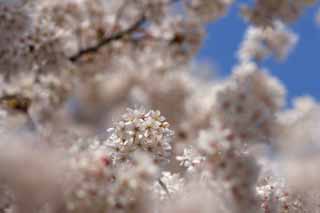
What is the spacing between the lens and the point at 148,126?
3143 mm

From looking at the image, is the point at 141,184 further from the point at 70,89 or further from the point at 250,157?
the point at 70,89

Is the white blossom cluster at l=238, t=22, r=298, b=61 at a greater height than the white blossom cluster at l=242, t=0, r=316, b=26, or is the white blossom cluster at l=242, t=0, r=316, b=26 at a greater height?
the white blossom cluster at l=238, t=22, r=298, b=61

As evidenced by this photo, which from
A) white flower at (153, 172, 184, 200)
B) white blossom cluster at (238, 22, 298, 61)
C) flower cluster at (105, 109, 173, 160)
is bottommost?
white flower at (153, 172, 184, 200)

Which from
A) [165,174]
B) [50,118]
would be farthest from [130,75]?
[165,174]

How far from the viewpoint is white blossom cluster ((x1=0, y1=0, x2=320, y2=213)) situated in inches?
85.4

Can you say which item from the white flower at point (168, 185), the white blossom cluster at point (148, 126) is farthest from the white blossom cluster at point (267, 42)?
the white flower at point (168, 185)

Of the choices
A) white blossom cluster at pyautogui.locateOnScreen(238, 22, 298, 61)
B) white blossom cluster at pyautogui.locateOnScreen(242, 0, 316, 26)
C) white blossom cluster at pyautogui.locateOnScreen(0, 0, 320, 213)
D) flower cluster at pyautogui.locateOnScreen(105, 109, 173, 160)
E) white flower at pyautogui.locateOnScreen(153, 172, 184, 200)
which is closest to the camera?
white blossom cluster at pyautogui.locateOnScreen(0, 0, 320, 213)

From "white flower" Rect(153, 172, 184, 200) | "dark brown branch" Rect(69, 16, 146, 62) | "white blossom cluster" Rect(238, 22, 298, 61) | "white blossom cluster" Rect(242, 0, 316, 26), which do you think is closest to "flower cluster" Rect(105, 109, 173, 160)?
"white flower" Rect(153, 172, 184, 200)

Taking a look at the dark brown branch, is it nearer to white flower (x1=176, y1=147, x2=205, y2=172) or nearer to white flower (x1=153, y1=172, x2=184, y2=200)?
white flower (x1=153, y1=172, x2=184, y2=200)

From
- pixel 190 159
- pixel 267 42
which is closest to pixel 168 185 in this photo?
pixel 190 159

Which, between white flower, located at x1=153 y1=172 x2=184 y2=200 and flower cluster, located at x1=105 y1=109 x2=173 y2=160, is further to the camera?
flower cluster, located at x1=105 y1=109 x2=173 y2=160

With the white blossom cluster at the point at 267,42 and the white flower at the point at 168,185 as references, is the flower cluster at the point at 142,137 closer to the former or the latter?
the white flower at the point at 168,185

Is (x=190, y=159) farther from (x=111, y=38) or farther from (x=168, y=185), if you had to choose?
(x=111, y=38)

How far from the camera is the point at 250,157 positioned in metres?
2.42
